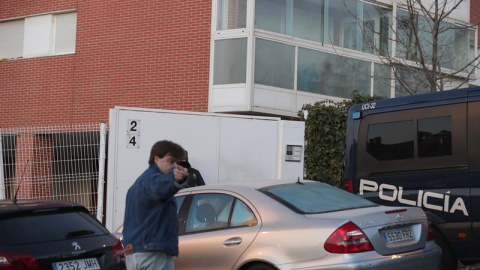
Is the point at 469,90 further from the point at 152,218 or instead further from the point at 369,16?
the point at 369,16

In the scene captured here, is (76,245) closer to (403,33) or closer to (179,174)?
(179,174)

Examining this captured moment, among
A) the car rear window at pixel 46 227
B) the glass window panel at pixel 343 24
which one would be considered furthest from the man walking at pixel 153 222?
the glass window panel at pixel 343 24

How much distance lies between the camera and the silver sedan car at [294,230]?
733 cm

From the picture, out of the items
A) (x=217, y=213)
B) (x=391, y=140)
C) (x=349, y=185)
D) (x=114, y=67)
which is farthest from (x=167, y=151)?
(x=114, y=67)

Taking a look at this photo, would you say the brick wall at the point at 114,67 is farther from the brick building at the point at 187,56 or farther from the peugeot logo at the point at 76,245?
the peugeot logo at the point at 76,245

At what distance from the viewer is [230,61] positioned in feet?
53.6

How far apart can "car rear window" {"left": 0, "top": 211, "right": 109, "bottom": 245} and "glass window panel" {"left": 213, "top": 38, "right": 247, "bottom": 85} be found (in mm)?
8571

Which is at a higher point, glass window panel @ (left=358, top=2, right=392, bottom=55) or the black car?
glass window panel @ (left=358, top=2, right=392, bottom=55)

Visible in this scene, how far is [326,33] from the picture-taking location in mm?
17453

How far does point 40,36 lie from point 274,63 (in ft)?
19.4

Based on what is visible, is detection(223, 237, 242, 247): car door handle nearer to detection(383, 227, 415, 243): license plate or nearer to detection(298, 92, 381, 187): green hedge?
detection(383, 227, 415, 243): license plate

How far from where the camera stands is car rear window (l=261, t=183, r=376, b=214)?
7953 millimetres

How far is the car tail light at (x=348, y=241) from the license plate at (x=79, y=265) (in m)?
2.03

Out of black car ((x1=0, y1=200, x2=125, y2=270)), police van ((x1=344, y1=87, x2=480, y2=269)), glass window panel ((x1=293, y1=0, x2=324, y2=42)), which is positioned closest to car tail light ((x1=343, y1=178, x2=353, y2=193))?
police van ((x1=344, y1=87, x2=480, y2=269))
